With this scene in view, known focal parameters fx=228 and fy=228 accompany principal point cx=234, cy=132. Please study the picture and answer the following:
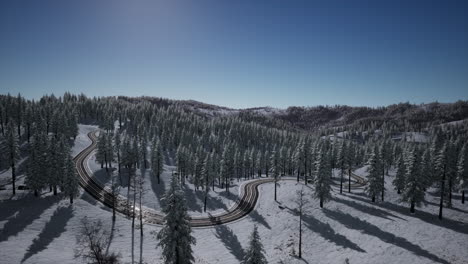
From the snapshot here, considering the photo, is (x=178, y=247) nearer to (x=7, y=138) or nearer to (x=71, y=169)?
(x=71, y=169)

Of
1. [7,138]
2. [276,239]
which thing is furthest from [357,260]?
[7,138]

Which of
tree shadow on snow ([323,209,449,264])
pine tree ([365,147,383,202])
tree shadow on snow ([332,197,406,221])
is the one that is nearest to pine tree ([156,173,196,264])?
tree shadow on snow ([323,209,449,264])

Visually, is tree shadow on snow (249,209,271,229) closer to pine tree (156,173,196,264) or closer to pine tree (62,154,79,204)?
pine tree (156,173,196,264)

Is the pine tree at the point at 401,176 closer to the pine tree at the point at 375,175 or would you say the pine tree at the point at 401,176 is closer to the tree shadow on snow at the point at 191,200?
the pine tree at the point at 375,175

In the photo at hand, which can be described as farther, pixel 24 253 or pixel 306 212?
pixel 306 212

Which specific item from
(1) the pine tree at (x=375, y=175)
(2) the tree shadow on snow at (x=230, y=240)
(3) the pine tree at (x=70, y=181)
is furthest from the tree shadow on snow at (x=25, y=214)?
(1) the pine tree at (x=375, y=175)

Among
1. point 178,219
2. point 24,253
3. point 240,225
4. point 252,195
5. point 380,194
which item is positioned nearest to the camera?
point 178,219
